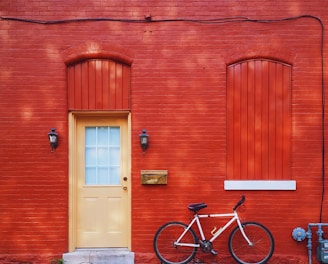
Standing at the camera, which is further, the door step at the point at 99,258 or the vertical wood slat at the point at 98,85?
the vertical wood slat at the point at 98,85

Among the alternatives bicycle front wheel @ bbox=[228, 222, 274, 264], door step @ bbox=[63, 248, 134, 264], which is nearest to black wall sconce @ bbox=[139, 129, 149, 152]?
door step @ bbox=[63, 248, 134, 264]

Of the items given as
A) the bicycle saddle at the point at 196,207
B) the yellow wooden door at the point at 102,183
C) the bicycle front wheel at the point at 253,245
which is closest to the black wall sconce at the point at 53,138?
the yellow wooden door at the point at 102,183

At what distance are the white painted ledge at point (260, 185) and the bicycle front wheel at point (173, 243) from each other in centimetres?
104

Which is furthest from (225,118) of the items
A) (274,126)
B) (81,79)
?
(81,79)

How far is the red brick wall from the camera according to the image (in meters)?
6.07

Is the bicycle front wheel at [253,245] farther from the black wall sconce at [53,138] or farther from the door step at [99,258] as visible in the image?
the black wall sconce at [53,138]

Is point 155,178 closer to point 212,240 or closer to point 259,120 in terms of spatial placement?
point 212,240

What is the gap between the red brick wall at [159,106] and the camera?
6074 millimetres

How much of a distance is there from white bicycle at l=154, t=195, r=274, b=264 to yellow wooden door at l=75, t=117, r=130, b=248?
71 centimetres

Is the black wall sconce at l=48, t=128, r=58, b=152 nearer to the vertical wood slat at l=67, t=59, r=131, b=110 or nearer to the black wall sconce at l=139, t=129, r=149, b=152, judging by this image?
the vertical wood slat at l=67, t=59, r=131, b=110

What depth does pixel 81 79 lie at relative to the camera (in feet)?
20.4

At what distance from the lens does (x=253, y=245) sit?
236 inches

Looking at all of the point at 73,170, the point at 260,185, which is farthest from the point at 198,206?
the point at 73,170

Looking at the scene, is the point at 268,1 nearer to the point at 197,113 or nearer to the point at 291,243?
the point at 197,113
